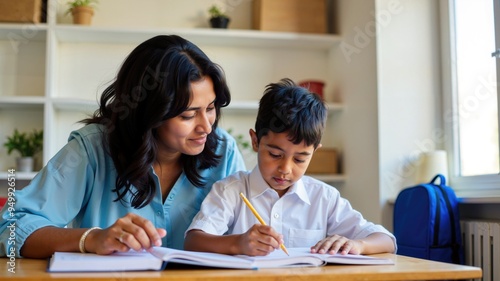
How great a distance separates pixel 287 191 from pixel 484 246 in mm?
1359

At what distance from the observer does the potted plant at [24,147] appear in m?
3.39

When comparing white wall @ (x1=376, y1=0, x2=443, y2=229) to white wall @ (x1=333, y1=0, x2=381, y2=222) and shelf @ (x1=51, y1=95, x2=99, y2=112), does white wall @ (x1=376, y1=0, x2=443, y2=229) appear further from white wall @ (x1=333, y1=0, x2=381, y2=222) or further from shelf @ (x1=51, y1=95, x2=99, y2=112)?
shelf @ (x1=51, y1=95, x2=99, y2=112)

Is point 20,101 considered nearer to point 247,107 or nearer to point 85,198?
point 247,107

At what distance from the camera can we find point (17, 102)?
10.9 feet

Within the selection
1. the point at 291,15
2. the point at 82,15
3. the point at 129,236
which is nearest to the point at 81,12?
the point at 82,15

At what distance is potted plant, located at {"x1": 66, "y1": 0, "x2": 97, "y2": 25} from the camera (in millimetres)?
3471

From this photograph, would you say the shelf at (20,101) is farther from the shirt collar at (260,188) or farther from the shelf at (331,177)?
the shirt collar at (260,188)

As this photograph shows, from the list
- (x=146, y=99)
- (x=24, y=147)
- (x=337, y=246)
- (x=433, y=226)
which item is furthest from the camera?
(x=24, y=147)

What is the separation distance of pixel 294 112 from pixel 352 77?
80.2 inches

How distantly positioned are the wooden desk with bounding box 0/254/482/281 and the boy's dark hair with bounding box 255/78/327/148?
470mm

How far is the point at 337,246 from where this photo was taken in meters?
1.26

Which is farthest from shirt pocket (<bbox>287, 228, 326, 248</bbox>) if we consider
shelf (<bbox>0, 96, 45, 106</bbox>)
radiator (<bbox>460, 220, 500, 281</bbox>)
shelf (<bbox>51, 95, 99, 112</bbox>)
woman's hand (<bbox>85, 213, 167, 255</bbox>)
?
shelf (<bbox>0, 96, 45, 106</bbox>)

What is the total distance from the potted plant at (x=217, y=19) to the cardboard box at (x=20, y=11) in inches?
39.0

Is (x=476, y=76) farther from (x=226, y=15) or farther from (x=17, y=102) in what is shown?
(x=17, y=102)
